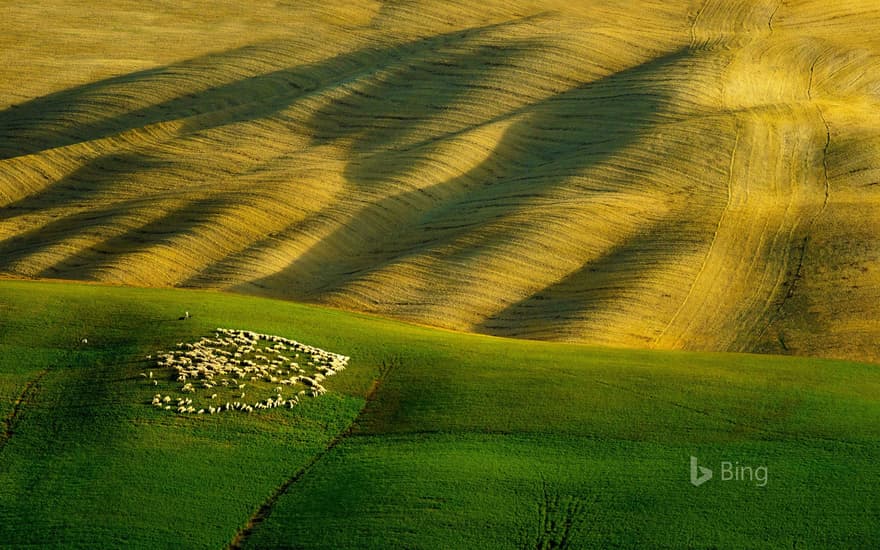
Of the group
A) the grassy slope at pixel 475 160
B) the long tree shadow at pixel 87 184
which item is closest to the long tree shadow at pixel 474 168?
the grassy slope at pixel 475 160

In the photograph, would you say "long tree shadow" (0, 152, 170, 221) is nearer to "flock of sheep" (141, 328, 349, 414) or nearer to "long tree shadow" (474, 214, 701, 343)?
"long tree shadow" (474, 214, 701, 343)

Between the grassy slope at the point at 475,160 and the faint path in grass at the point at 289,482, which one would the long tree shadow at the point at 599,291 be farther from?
the faint path in grass at the point at 289,482

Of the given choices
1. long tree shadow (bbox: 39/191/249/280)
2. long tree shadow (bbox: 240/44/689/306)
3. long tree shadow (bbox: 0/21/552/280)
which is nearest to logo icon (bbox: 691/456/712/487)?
long tree shadow (bbox: 240/44/689/306)

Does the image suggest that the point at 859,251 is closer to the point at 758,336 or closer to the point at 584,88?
the point at 758,336

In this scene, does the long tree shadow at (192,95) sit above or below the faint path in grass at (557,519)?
above

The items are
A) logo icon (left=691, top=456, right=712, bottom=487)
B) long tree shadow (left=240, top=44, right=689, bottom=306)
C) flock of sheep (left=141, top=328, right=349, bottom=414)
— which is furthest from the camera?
long tree shadow (left=240, top=44, right=689, bottom=306)

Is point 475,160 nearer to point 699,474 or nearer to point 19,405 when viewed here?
point 19,405
